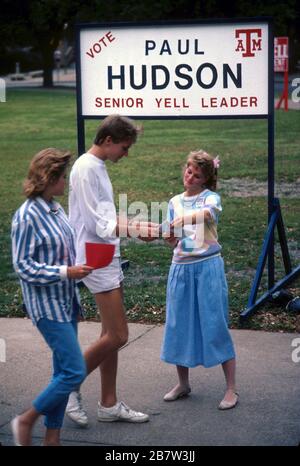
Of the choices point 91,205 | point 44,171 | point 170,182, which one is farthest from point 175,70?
point 170,182

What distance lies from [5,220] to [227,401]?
22.8ft

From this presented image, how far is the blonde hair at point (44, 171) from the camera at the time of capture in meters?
4.62

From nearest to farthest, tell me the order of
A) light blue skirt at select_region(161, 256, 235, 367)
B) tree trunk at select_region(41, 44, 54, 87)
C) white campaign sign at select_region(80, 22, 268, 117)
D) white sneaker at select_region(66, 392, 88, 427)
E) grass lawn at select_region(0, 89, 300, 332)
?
1. white sneaker at select_region(66, 392, 88, 427)
2. light blue skirt at select_region(161, 256, 235, 367)
3. white campaign sign at select_region(80, 22, 268, 117)
4. grass lawn at select_region(0, 89, 300, 332)
5. tree trunk at select_region(41, 44, 54, 87)

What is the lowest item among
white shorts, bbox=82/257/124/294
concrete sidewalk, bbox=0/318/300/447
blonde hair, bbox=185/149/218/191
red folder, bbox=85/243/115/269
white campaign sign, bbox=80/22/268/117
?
concrete sidewalk, bbox=0/318/300/447

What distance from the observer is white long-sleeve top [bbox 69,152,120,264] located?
496cm

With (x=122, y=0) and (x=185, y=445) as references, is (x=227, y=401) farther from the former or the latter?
(x=122, y=0)

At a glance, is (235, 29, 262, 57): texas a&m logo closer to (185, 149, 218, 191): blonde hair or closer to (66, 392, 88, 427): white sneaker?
(185, 149, 218, 191): blonde hair

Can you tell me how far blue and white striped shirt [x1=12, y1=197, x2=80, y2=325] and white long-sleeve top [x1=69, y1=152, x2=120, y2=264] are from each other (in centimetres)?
32

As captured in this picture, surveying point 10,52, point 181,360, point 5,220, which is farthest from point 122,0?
point 181,360

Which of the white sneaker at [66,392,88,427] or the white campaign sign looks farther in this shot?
the white campaign sign

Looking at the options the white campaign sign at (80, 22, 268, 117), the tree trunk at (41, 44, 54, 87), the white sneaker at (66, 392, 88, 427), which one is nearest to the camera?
the white sneaker at (66, 392, 88, 427)

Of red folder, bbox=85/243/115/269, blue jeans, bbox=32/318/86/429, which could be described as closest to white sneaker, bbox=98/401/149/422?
blue jeans, bbox=32/318/86/429

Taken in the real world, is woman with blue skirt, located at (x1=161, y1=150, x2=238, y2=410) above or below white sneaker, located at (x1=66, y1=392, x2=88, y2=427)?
above

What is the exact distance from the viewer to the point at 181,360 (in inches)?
215
